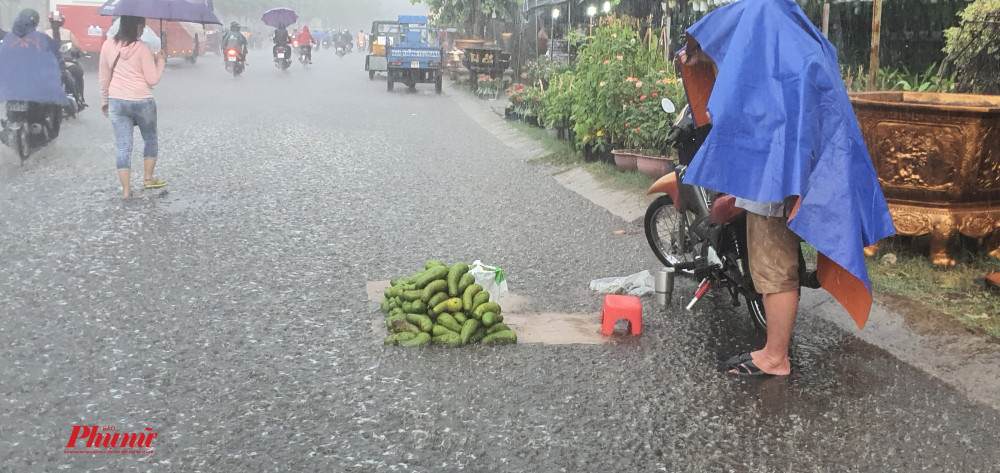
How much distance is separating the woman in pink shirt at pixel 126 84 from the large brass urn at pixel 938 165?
6.77 meters

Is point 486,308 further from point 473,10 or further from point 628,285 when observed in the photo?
point 473,10

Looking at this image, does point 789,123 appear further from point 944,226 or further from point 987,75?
point 987,75

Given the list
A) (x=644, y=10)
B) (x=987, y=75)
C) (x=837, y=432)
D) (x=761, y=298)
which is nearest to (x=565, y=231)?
(x=761, y=298)

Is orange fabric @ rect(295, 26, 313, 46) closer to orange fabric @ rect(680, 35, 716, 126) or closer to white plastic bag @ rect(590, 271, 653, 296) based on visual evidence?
white plastic bag @ rect(590, 271, 653, 296)

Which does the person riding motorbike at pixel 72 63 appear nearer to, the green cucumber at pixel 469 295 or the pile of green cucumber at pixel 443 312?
the pile of green cucumber at pixel 443 312

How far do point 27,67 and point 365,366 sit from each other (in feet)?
30.5

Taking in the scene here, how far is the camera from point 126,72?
9.39 meters

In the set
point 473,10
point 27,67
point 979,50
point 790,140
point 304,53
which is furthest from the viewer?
point 304,53

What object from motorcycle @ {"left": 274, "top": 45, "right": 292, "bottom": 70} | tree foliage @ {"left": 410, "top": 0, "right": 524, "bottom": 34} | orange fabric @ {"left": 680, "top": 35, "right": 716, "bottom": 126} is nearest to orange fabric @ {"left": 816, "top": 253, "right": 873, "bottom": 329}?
orange fabric @ {"left": 680, "top": 35, "right": 716, "bottom": 126}

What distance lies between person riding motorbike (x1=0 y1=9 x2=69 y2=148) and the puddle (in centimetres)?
798

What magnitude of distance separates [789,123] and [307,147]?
34.1 ft

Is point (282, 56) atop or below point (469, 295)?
atop

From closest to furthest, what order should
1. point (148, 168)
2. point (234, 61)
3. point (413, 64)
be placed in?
point (148, 168) < point (413, 64) < point (234, 61)

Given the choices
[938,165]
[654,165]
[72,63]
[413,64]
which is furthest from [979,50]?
[413,64]
